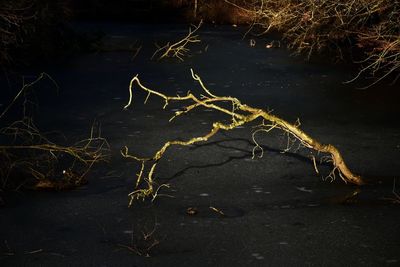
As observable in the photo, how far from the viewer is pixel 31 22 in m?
18.8

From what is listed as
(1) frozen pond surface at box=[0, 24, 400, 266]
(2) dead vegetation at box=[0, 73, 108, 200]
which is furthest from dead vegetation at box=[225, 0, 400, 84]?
(2) dead vegetation at box=[0, 73, 108, 200]

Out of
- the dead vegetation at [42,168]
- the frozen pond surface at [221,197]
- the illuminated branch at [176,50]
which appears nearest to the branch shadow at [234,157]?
the frozen pond surface at [221,197]

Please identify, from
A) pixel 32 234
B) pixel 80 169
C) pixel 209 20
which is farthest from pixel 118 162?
pixel 209 20

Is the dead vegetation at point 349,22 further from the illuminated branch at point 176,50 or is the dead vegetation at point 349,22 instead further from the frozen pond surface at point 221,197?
the illuminated branch at point 176,50

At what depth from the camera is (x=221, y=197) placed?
7934 mm

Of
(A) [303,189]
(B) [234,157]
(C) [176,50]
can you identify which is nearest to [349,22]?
(C) [176,50]

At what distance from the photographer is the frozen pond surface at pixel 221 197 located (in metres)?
6.38

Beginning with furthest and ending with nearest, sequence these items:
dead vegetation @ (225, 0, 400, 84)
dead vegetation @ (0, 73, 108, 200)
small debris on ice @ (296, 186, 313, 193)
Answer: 1. dead vegetation @ (225, 0, 400, 84)
2. dead vegetation @ (0, 73, 108, 200)
3. small debris on ice @ (296, 186, 313, 193)

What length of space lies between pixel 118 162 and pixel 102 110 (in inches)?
144

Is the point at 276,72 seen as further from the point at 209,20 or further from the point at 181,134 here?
the point at 209,20

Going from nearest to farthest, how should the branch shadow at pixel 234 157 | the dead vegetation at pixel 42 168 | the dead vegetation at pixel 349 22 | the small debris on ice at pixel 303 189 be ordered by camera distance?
the small debris on ice at pixel 303 189
the dead vegetation at pixel 42 168
the branch shadow at pixel 234 157
the dead vegetation at pixel 349 22

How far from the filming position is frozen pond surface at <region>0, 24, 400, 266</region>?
6.38 metres

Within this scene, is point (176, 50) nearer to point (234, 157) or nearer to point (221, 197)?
point (234, 157)

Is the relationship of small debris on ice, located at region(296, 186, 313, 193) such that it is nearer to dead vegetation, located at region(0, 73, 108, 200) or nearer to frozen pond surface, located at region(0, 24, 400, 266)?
frozen pond surface, located at region(0, 24, 400, 266)
